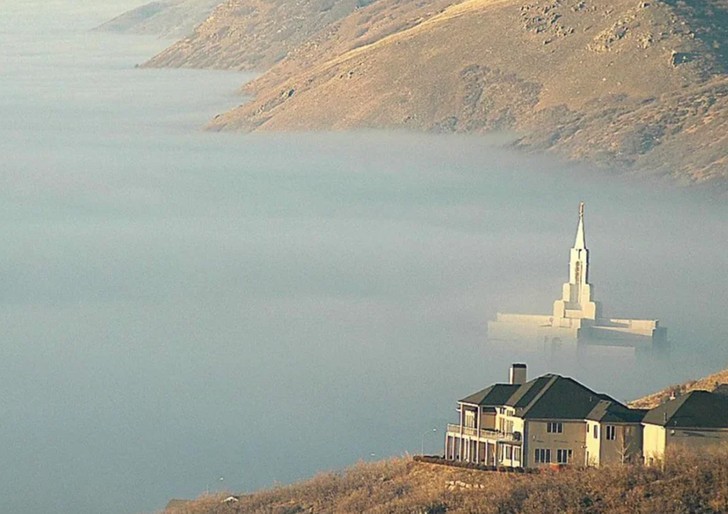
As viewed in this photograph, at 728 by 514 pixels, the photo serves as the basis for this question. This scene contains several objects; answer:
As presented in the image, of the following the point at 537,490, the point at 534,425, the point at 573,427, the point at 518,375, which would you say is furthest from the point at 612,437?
the point at 518,375

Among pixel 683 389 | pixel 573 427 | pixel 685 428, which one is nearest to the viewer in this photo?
pixel 685 428

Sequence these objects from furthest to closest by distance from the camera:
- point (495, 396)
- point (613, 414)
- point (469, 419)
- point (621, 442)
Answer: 1. point (469, 419)
2. point (495, 396)
3. point (613, 414)
4. point (621, 442)

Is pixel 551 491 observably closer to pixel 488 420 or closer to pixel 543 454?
pixel 543 454

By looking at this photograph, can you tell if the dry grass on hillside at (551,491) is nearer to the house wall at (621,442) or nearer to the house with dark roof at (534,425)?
the house with dark roof at (534,425)

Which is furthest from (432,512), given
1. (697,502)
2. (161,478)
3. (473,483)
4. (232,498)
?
(161,478)

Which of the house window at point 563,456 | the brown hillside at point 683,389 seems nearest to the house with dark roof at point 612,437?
the house window at point 563,456

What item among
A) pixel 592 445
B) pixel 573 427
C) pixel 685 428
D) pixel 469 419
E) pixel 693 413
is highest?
pixel 693 413

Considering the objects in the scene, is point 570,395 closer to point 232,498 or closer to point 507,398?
point 507,398

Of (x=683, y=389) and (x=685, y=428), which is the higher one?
(x=685, y=428)
